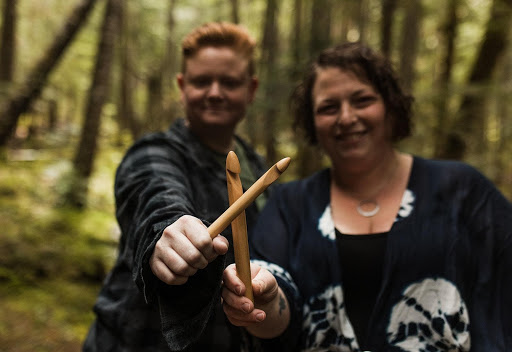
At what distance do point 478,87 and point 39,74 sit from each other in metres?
7.06

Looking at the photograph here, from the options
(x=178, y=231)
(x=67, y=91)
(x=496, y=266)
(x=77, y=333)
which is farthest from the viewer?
(x=67, y=91)

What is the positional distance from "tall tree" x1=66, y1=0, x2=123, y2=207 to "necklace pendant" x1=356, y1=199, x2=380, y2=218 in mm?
7199

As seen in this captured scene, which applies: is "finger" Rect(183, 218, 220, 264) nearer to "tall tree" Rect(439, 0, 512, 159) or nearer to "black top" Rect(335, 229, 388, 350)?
"black top" Rect(335, 229, 388, 350)

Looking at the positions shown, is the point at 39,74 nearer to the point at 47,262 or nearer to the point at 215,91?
the point at 47,262

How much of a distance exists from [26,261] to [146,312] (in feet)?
14.9

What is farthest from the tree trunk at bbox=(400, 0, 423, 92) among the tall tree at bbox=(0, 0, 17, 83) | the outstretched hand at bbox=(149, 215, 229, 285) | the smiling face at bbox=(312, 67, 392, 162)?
the tall tree at bbox=(0, 0, 17, 83)

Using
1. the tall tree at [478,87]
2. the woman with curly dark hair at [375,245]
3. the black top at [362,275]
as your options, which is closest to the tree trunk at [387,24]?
the tall tree at [478,87]

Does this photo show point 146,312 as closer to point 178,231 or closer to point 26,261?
point 178,231

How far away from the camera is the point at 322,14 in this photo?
746 cm

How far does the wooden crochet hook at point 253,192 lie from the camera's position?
3.51ft

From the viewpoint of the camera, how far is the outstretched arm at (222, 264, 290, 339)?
1306mm

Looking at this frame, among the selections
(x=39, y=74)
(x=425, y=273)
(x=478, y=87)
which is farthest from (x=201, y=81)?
(x=478, y=87)

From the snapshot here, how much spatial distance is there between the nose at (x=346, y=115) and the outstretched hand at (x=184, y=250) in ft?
3.87

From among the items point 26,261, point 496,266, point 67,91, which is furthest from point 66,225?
point 67,91
